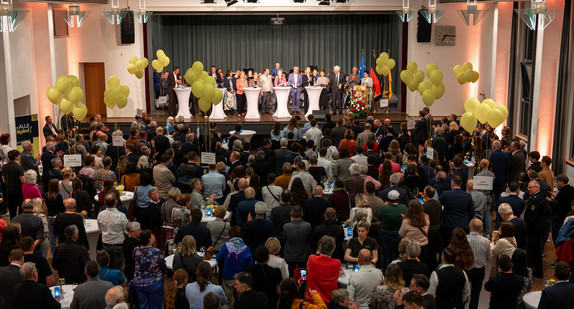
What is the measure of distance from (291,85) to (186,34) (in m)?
7.34

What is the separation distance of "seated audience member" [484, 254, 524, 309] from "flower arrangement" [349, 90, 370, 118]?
12949mm

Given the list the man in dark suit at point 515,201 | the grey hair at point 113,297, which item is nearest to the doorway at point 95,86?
the man in dark suit at point 515,201

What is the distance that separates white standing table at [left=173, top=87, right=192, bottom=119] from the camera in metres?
19.7

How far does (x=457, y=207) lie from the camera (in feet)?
28.9

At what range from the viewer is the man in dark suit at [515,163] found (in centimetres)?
1137

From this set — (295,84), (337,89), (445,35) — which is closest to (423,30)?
(445,35)

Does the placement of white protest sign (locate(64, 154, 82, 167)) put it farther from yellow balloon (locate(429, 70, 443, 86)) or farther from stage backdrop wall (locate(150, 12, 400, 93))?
stage backdrop wall (locate(150, 12, 400, 93))

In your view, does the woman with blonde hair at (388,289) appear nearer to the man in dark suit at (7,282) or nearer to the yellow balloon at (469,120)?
the man in dark suit at (7,282)

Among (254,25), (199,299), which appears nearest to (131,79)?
(254,25)

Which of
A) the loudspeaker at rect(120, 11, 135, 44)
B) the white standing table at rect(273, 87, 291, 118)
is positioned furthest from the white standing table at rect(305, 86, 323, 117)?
the loudspeaker at rect(120, 11, 135, 44)

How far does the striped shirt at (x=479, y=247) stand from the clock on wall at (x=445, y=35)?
13.9 m

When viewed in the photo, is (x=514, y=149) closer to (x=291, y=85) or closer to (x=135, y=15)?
(x=291, y=85)

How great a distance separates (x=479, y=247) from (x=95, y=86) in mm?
16482

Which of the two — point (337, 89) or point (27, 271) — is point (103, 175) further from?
point (337, 89)
